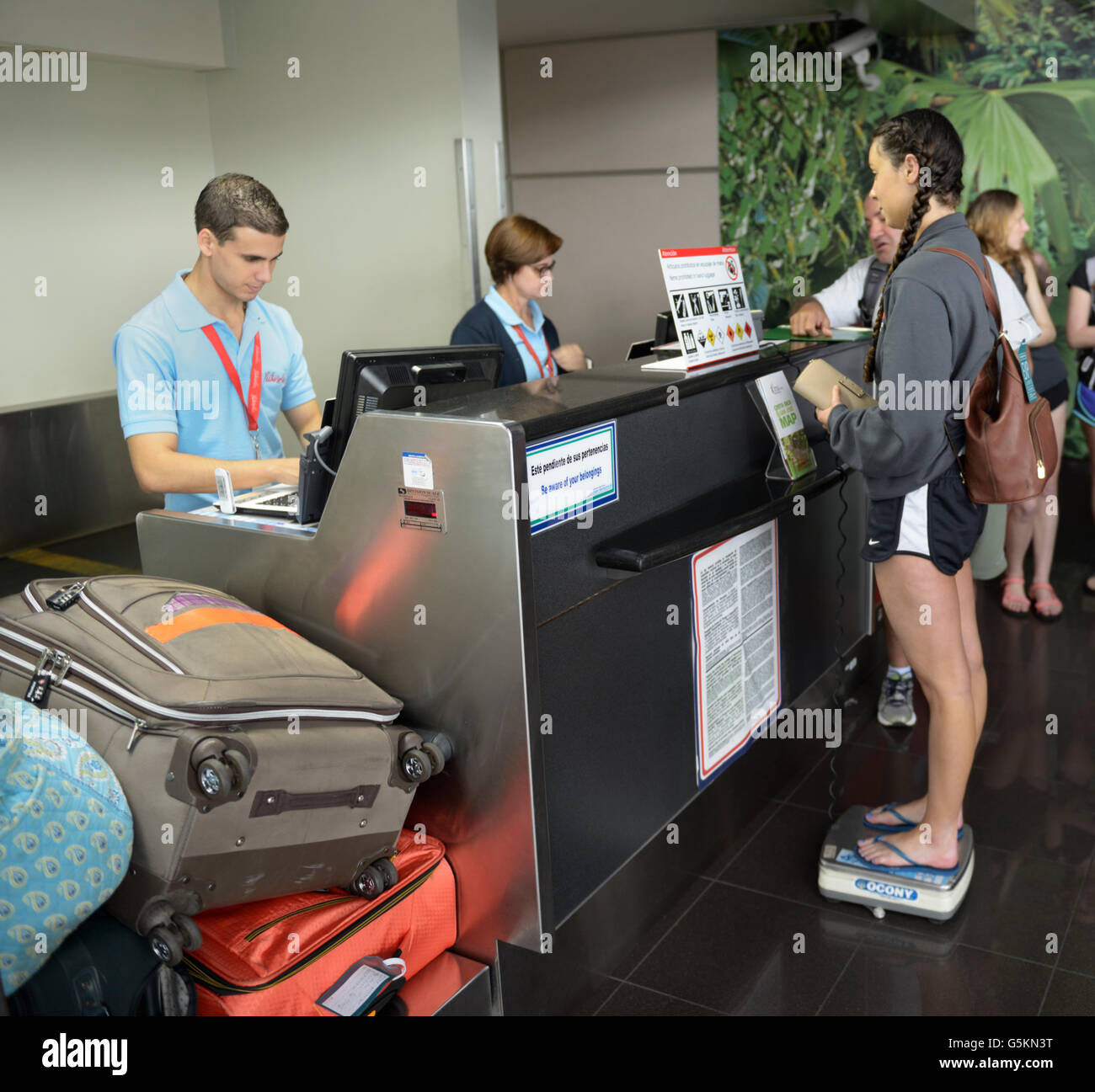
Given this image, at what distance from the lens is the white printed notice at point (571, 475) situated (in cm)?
184

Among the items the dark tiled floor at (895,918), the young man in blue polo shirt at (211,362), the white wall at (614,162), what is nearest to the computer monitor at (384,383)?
the young man in blue polo shirt at (211,362)

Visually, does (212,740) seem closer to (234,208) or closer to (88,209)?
(234,208)

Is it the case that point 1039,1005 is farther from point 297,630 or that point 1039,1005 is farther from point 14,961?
point 14,961

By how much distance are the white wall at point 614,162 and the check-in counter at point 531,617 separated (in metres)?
4.84

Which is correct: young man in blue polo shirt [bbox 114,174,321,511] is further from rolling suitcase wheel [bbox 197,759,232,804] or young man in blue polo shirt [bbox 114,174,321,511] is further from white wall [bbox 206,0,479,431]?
white wall [bbox 206,0,479,431]

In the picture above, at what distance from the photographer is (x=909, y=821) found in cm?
267

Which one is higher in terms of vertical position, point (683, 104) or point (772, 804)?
point (683, 104)

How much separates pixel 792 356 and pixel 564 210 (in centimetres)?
489

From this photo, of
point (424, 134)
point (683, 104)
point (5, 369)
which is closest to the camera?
point (424, 134)

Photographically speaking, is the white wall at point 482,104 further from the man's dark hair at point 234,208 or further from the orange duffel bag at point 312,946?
the orange duffel bag at point 312,946

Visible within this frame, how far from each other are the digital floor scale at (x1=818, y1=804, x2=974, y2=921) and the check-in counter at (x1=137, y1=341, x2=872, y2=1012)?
0.36 m

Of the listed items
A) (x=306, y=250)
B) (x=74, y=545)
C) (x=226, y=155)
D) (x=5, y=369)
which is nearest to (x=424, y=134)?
(x=306, y=250)

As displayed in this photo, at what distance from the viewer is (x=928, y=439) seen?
214cm

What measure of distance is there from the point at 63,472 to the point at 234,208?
3358 mm
